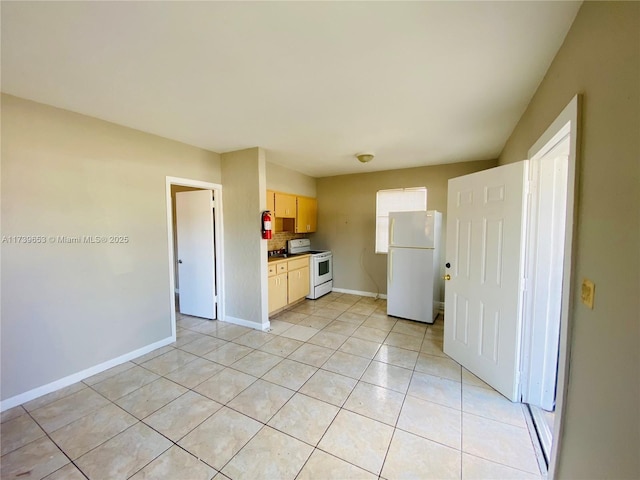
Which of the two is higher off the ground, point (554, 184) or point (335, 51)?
point (335, 51)

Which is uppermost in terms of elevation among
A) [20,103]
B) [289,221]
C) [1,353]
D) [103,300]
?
[20,103]

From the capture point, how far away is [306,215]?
521 cm

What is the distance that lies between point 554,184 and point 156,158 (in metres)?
3.89

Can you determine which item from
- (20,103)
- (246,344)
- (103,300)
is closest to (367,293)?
(246,344)

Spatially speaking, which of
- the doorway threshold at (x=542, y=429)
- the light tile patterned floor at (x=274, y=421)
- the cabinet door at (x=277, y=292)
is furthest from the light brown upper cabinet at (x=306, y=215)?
the doorway threshold at (x=542, y=429)

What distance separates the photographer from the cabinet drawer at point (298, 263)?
4.42m

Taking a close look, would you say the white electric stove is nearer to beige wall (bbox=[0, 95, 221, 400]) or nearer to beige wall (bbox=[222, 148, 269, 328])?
beige wall (bbox=[222, 148, 269, 328])

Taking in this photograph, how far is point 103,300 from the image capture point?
8.55 ft

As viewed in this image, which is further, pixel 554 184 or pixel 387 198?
pixel 387 198

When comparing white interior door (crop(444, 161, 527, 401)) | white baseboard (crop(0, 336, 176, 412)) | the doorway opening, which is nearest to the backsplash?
white baseboard (crop(0, 336, 176, 412))

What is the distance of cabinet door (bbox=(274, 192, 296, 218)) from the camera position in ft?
14.2

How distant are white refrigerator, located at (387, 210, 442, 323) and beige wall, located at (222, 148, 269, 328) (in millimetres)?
1977

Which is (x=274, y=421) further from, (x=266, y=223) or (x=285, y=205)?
(x=285, y=205)

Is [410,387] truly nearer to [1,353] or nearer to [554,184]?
[554,184]
